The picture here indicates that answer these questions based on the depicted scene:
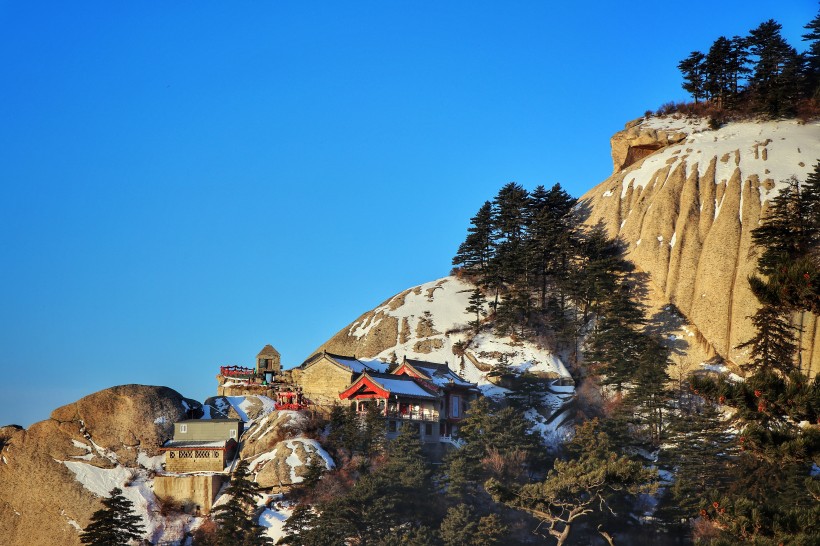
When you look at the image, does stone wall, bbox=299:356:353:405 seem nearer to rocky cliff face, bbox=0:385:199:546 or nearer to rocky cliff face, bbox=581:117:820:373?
rocky cliff face, bbox=0:385:199:546

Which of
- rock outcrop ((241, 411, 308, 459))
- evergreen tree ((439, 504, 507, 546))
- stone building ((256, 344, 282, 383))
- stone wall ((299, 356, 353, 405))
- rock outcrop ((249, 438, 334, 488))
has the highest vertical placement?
stone building ((256, 344, 282, 383))

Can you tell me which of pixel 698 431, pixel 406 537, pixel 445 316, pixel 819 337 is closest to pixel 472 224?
pixel 445 316

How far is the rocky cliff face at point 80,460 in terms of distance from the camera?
196 feet

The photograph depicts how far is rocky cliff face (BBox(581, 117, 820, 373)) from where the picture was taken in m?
74.8

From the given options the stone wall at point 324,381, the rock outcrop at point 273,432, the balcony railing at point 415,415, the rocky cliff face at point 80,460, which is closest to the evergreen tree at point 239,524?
the rock outcrop at point 273,432

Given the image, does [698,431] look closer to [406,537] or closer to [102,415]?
[406,537]

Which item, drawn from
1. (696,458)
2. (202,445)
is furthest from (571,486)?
(202,445)

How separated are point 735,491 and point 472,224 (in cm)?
4528

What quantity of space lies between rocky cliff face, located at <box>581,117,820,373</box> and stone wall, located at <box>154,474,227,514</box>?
38563mm

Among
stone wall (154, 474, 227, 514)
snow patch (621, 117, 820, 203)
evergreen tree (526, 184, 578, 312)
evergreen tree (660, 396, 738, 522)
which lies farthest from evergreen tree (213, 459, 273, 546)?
snow patch (621, 117, 820, 203)

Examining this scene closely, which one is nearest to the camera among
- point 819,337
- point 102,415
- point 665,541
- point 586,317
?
point 665,541

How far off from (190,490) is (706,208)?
160 ft

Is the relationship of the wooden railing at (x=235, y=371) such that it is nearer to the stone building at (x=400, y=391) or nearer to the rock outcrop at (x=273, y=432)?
the stone building at (x=400, y=391)

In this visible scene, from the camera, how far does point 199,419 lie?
2589 inches
